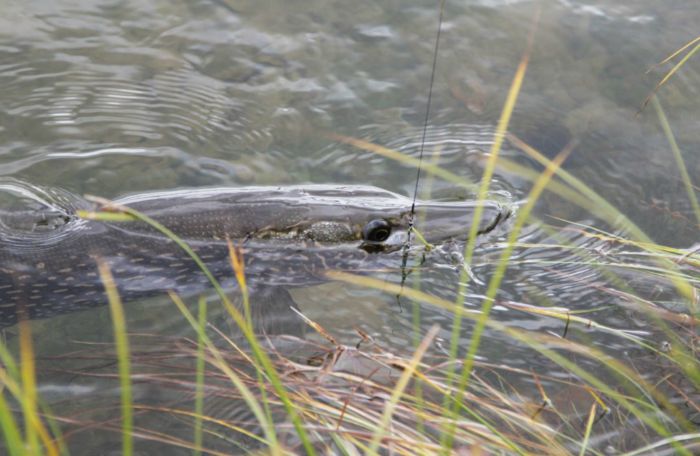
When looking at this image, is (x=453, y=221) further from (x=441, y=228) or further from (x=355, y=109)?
(x=355, y=109)

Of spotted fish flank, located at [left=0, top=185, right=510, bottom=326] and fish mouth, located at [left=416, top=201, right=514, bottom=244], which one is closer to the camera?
spotted fish flank, located at [left=0, top=185, right=510, bottom=326]

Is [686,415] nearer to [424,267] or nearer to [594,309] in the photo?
[594,309]

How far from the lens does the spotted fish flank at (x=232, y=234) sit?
3164 millimetres

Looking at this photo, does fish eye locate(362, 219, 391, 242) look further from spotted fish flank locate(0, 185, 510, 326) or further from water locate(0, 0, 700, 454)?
water locate(0, 0, 700, 454)

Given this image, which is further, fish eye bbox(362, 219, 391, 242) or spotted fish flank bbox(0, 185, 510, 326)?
fish eye bbox(362, 219, 391, 242)

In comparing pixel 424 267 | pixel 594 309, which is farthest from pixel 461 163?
pixel 594 309

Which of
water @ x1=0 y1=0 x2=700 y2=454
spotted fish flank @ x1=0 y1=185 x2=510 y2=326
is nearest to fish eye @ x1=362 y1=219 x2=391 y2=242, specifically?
spotted fish flank @ x1=0 y1=185 x2=510 y2=326

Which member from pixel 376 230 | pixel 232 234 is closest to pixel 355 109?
pixel 376 230

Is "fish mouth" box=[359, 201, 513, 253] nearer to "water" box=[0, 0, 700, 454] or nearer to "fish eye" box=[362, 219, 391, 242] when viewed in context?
"fish eye" box=[362, 219, 391, 242]

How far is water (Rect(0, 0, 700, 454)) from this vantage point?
3.40 meters

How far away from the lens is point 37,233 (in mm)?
3197

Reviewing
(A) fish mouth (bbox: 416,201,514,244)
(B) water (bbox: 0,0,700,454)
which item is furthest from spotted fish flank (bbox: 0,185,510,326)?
(B) water (bbox: 0,0,700,454)

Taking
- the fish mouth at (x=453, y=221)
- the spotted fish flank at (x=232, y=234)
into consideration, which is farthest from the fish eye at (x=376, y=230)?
the fish mouth at (x=453, y=221)

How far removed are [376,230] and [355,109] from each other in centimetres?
110
